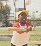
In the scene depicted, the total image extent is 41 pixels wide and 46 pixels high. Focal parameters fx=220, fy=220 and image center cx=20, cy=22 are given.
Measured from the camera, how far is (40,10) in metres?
47.2

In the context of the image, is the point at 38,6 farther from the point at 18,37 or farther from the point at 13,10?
the point at 18,37

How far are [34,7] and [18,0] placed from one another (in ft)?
12.3

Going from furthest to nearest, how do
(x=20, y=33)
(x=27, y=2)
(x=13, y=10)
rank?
(x=13, y=10), (x=27, y=2), (x=20, y=33)

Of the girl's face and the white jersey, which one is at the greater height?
the girl's face

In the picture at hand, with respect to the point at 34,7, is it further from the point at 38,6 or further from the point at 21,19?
the point at 21,19

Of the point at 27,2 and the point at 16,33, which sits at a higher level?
the point at 27,2

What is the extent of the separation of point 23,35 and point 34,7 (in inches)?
1706

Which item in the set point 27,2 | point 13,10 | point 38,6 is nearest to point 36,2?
point 38,6

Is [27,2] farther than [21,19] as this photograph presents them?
Yes

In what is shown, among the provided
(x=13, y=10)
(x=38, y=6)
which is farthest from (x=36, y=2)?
(x=13, y=10)

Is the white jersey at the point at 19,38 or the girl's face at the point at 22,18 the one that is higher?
the girl's face at the point at 22,18

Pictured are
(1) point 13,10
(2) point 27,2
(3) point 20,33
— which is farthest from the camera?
(1) point 13,10

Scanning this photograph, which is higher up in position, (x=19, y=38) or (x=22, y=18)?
(x=22, y=18)

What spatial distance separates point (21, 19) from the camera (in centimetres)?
387
